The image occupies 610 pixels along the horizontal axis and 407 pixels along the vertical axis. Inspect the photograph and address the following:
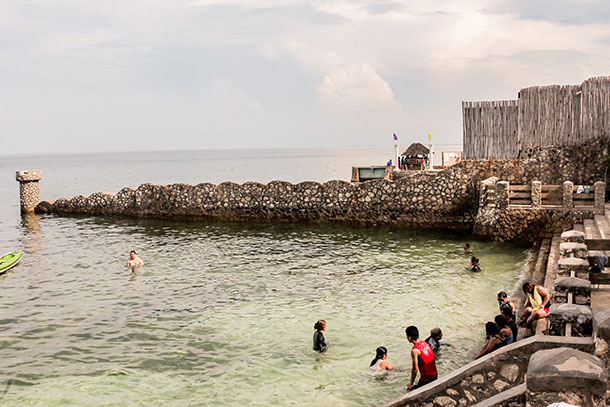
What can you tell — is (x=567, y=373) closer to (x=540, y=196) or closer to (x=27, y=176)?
(x=540, y=196)

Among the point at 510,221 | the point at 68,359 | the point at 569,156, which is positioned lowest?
the point at 68,359

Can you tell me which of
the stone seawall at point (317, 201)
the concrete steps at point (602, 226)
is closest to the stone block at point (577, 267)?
the concrete steps at point (602, 226)

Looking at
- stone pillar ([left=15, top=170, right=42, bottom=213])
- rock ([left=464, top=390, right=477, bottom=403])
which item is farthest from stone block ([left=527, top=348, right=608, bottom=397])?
stone pillar ([left=15, top=170, right=42, bottom=213])

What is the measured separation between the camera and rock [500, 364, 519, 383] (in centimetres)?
798

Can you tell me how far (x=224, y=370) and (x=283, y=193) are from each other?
20833 mm

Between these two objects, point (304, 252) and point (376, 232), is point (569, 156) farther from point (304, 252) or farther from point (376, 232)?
point (304, 252)

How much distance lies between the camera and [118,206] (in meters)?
37.2

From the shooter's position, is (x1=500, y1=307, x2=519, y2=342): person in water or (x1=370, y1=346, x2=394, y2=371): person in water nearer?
(x1=500, y1=307, x2=519, y2=342): person in water

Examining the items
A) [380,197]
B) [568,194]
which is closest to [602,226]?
[568,194]

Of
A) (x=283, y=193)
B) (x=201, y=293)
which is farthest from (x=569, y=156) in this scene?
(x=201, y=293)

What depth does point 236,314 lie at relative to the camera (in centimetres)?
1582

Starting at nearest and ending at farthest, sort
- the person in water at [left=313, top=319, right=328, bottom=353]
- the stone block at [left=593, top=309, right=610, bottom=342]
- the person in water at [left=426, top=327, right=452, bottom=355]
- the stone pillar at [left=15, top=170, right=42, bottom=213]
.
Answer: the stone block at [left=593, top=309, right=610, bottom=342]
the person in water at [left=426, top=327, right=452, bottom=355]
the person in water at [left=313, top=319, right=328, bottom=353]
the stone pillar at [left=15, top=170, right=42, bottom=213]

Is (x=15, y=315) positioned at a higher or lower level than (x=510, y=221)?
lower

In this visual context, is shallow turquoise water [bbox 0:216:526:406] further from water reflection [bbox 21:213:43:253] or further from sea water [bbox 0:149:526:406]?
water reflection [bbox 21:213:43:253]
